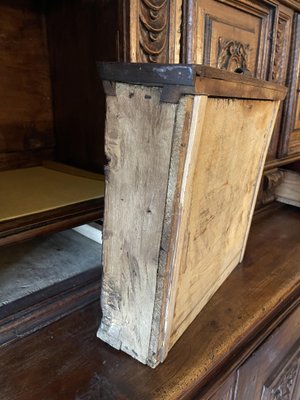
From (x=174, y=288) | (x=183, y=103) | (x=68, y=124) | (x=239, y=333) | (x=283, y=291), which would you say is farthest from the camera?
(x=68, y=124)

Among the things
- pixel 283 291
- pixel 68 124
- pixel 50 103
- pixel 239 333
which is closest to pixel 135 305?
pixel 239 333

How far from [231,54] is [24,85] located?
23.2 inches

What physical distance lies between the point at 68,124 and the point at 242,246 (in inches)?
22.8

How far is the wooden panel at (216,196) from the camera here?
1.52 ft

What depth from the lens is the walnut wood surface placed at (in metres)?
0.49

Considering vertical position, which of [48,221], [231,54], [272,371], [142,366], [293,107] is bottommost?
[272,371]

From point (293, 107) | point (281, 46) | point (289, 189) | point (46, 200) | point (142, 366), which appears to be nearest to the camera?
point (142, 366)

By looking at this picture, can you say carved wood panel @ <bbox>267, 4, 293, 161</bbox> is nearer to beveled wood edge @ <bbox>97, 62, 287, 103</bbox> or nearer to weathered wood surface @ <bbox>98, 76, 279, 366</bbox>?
weathered wood surface @ <bbox>98, 76, 279, 366</bbox>

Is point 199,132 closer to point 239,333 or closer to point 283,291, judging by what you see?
point 239,333

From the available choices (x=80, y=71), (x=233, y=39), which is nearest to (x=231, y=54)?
(x=233, y=39)

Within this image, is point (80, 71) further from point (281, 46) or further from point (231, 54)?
point (281, 46)

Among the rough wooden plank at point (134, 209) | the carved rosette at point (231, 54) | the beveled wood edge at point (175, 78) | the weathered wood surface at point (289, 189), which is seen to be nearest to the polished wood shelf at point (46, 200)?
the rough wooden plank at point (134, 209)

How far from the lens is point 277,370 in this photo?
81 centimetres

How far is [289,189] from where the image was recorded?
4.04 ft
